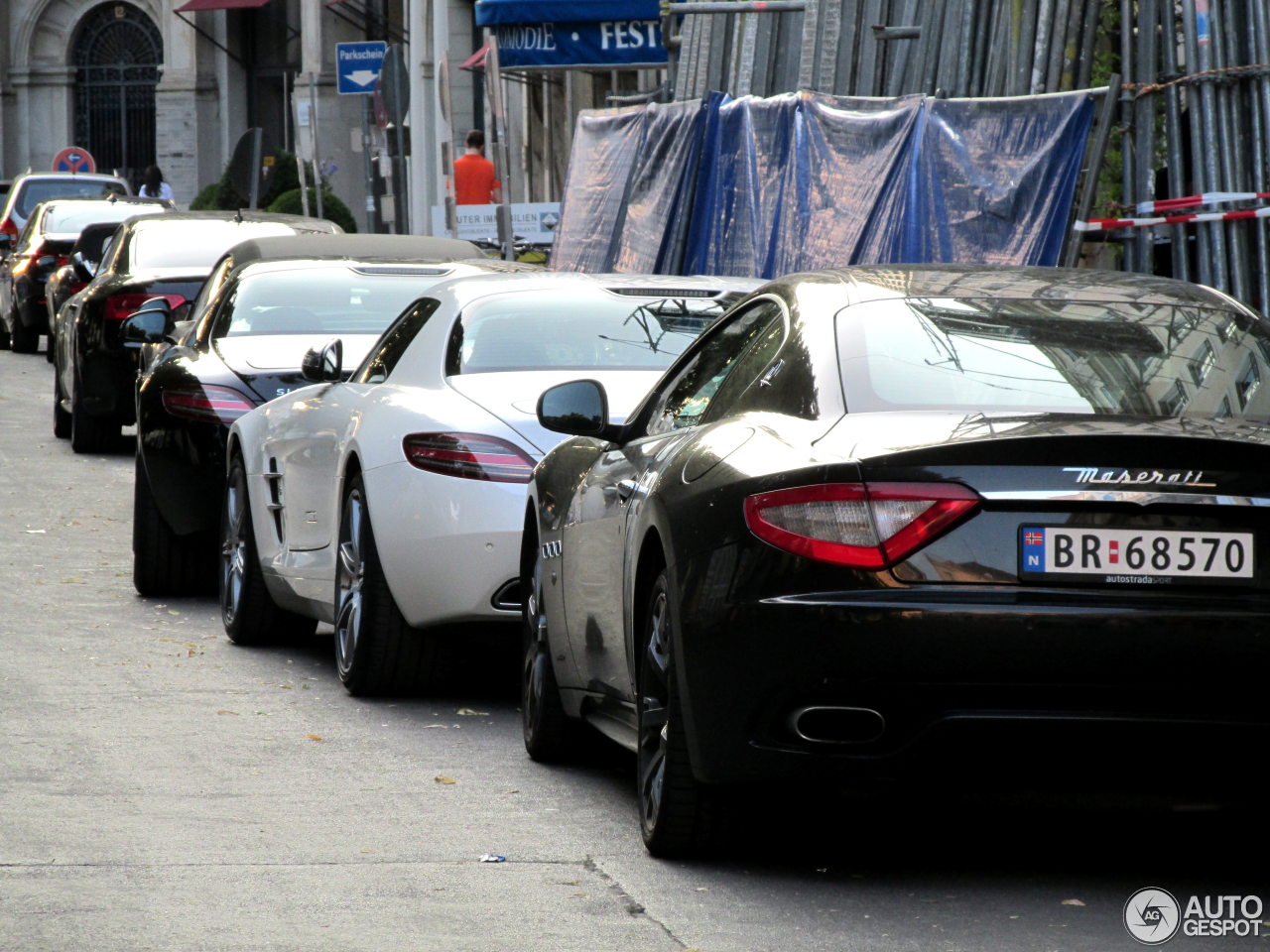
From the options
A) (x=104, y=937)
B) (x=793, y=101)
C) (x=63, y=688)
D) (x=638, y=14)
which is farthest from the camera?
(x=638, y=14)

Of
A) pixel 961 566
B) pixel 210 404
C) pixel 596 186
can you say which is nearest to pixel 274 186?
pixel 596 186

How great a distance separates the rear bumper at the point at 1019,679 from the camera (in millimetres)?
4734

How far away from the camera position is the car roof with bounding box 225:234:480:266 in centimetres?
1254

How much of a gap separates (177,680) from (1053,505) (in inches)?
174

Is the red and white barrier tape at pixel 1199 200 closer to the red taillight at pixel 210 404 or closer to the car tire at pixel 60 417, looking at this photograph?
the red taillight at pixel 210 404

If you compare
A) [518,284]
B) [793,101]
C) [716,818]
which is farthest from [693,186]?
[716,818]

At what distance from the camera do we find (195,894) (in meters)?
5.09

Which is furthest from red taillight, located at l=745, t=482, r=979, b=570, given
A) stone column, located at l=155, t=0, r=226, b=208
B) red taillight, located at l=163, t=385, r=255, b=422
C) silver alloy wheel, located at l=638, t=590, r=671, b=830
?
stone column, located at l=155, t=0, r=226, b=208

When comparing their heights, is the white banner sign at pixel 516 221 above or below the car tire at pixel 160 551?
above

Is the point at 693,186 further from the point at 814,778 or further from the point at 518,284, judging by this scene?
the point at 814,778

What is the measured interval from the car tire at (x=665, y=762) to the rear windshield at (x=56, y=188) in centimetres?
2934

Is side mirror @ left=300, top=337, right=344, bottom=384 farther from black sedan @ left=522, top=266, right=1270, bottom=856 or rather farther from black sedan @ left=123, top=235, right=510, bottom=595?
black sedan @ left=522, top=266, right=1270, bottom=856

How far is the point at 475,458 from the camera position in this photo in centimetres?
743

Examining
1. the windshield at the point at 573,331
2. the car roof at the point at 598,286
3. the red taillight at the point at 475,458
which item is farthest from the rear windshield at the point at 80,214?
the red taillight at the point at 475,458
